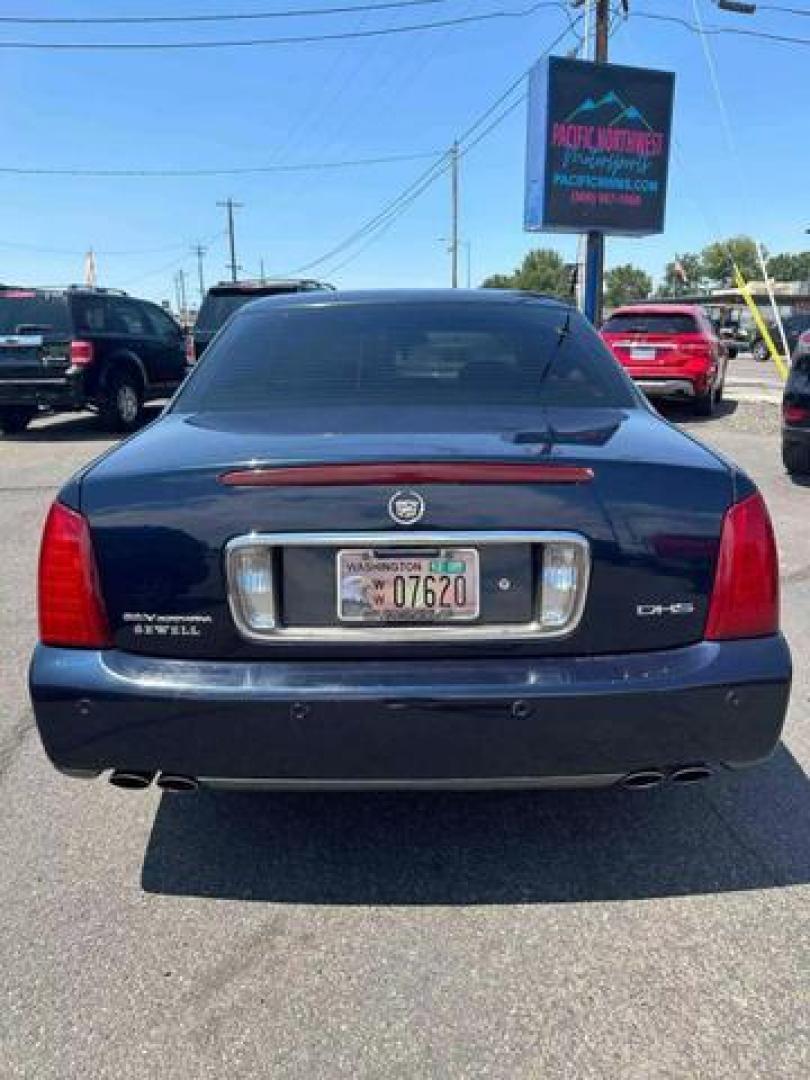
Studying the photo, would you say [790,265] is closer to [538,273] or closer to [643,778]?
[538,273]

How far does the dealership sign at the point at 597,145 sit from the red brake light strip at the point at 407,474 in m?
16.7

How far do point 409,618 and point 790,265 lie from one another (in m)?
162

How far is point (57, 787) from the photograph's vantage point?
3.23m

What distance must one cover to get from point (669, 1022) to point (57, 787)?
6.89 feet

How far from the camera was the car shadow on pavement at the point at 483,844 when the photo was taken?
8.70 feet

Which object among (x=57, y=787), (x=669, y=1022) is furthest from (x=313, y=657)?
(x=57, y=787)

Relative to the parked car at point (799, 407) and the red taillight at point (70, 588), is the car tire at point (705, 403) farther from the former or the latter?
the red taillight at point (70, 588)

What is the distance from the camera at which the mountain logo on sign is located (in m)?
17.6

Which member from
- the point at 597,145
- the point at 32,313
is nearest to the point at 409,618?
the point at 32,313

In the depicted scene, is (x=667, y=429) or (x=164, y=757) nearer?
(x=164, y=757)

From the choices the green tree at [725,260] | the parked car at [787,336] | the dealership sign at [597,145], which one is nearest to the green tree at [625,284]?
the green tree at [725,260]

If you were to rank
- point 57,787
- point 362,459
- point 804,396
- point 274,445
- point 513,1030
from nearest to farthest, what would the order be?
point 513,1030 < point 362,459 < point 274,445 < point 57,787 < point 804,396

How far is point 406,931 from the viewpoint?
2.47 meters

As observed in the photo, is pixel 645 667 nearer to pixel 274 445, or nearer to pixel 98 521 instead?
pixel 274 445
